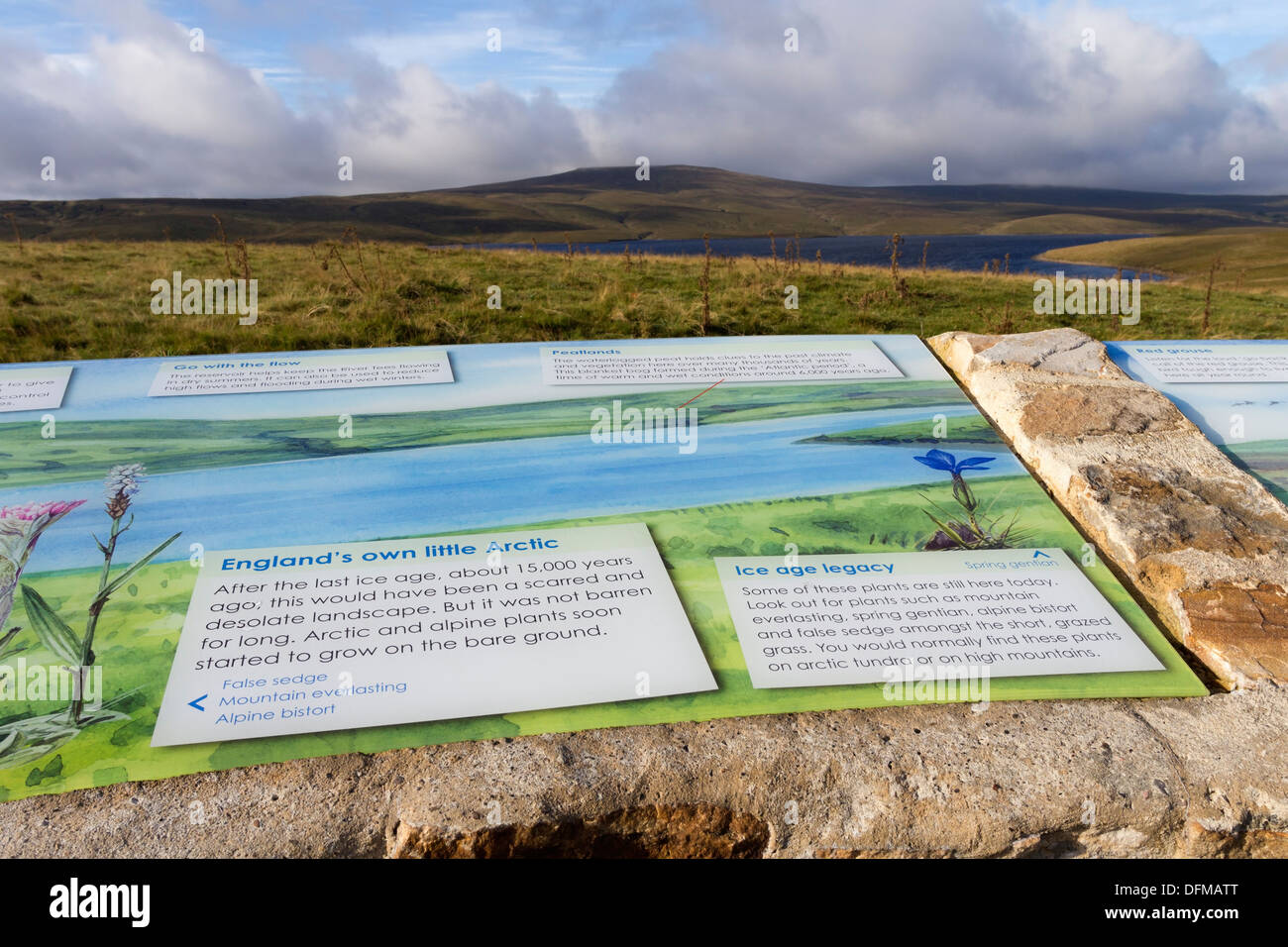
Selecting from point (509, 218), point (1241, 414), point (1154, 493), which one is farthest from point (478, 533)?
point (509, 218)

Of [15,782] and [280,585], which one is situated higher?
[280,585]

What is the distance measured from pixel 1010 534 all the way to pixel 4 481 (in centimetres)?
419

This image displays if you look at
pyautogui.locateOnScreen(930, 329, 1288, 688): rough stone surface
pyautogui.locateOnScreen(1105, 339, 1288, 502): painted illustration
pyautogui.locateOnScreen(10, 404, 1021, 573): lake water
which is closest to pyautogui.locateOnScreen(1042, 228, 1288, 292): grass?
pyautogui.locateOnScreen(1105, 339, 1288, 502): painted illustration

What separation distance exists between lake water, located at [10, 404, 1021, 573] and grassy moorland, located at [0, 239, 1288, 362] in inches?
154

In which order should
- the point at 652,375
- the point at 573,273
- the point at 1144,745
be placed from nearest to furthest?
the point at 1144,745 → the point at 652,375 → the point at 573,273

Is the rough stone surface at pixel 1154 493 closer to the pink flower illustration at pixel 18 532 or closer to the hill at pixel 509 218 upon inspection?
the pink flower illustration at pixel 18 532

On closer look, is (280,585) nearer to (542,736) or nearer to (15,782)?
(15,782)

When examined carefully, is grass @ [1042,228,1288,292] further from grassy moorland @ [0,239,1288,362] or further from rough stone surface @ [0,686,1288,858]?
rough stone surface @ [0,686,1288,858]

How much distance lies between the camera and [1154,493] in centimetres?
372

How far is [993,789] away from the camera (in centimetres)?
234

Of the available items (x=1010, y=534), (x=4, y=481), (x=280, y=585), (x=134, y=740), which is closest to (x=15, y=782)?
(x=134, y=740)

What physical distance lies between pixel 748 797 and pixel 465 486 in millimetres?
1838

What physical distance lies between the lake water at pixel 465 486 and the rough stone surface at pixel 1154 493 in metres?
0.40

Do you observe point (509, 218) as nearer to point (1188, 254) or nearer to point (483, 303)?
point (1188, 254)
